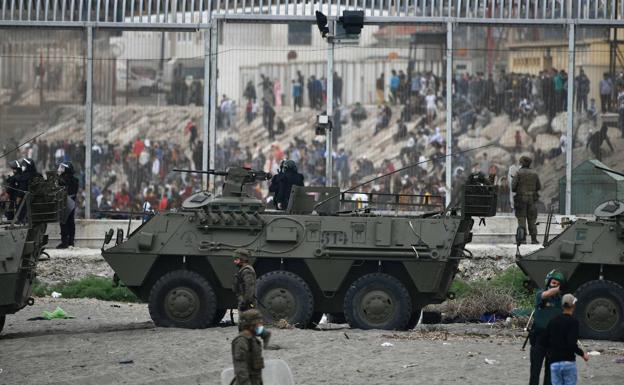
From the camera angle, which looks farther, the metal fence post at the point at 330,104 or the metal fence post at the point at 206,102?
the metal fence post at the point at 206,102

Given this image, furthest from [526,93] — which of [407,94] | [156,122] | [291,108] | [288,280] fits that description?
[288,280]

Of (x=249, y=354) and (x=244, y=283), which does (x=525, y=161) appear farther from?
(x=249, y=354)

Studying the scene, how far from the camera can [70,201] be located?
27.9 m

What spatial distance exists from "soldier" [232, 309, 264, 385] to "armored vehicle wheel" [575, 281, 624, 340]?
7.53 m

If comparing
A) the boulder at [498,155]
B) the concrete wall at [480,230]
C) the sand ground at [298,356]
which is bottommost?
the sand ground at [298,356]

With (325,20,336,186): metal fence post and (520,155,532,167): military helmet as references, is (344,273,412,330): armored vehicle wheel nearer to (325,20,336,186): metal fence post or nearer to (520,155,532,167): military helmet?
(520,155,532,167): military helmet

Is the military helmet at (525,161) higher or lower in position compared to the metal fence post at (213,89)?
lower

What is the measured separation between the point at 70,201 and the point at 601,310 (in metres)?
10.5

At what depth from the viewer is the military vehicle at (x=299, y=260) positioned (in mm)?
21328

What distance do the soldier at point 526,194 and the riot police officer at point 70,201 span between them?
7551mm

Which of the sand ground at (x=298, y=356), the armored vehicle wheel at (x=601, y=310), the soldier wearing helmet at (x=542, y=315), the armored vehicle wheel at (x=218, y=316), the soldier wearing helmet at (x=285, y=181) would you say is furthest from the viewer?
the soldier wearing helmet at (x=285, y=181)

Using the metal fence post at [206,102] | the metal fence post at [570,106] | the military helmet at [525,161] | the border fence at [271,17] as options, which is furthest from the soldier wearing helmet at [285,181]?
the metal fence post at [570,106]

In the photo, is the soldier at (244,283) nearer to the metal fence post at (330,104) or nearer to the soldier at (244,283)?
the soldier at (244,283)

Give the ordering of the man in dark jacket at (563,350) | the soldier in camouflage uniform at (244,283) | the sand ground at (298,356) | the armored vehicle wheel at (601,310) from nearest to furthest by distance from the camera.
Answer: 1. the man in dark jacket at (563,350)
2. the sand ground at (298,356)
3. the soldier in camouflage uniform at (244,283)
4. the armored vehicle wheel at (601,310)
